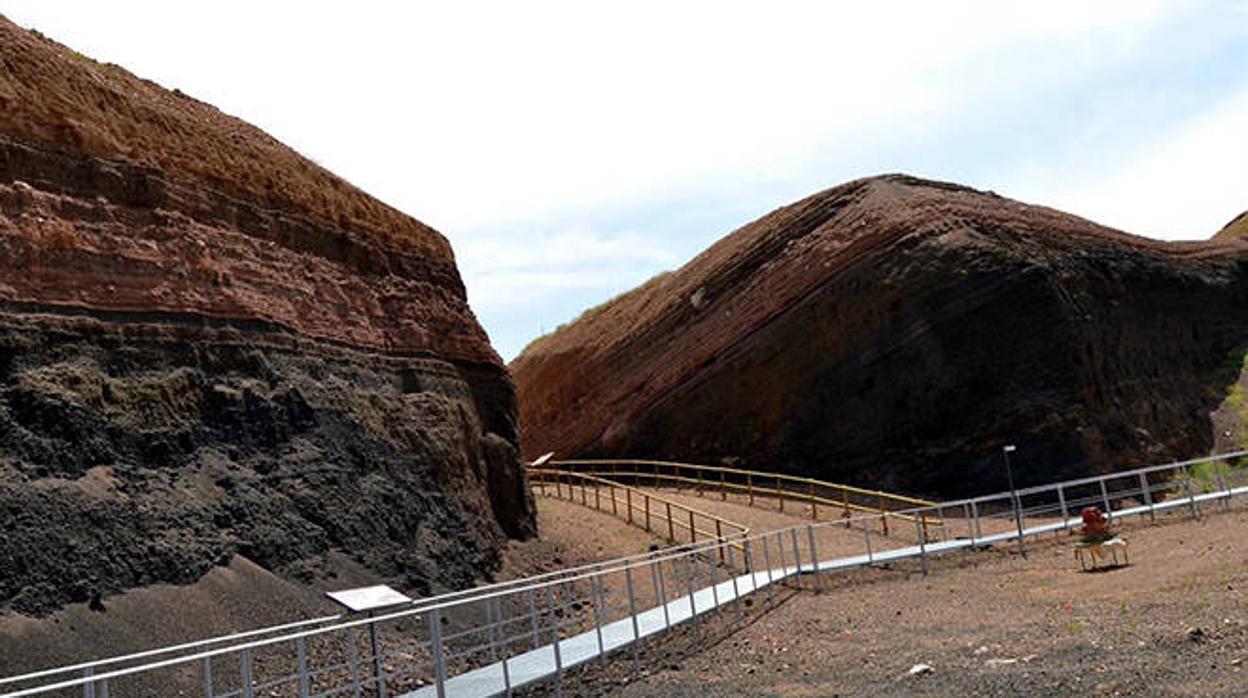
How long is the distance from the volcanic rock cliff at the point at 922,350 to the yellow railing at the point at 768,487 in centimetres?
87

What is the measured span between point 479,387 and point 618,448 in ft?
53.9

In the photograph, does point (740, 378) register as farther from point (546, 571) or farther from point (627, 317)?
point (546, 571)

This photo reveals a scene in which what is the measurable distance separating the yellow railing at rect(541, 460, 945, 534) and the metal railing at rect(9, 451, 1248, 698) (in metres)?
2.02

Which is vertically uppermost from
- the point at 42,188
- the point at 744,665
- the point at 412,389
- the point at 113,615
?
the point at 42,188

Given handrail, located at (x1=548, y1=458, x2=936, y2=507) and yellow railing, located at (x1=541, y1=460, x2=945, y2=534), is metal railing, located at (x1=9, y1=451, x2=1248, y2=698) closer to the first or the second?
yellow railing, located at (x1=541, y1=460, x2=945, y2=534)

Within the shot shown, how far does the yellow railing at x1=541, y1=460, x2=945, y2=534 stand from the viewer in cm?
2996

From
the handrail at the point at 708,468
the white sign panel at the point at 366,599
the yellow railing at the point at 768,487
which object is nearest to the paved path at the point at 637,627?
the white sign panel at the point at 366,599

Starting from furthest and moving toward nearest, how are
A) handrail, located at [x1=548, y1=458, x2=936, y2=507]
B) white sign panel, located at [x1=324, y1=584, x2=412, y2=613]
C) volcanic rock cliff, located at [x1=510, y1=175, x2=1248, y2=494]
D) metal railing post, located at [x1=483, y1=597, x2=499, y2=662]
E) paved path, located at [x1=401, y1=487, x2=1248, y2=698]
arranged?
volcanic rock cliff, located at [x1=510, y1=175, x2=1248, y2=494] → handrail, located at [x1=548, y1=458, x2=936, y2=507] → metal railing post, located at [x1=483, y1=597, x2=499, y2=662] → paved path, located at [x1=401, y1=487, x2=1248, y2=698] → white sign panel, located at [x1=324, y1=584, x2=412, y2=613]

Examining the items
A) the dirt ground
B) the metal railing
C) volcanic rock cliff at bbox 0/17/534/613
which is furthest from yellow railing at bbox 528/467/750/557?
volcanic rock cliff at bbox 0/17/534/613

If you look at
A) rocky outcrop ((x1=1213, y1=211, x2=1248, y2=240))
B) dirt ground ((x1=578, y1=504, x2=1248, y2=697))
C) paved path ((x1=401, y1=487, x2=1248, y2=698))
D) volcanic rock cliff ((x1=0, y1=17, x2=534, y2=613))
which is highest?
rocky outcrop ((x1=1213, y1=211, x2=1248, y2=240))

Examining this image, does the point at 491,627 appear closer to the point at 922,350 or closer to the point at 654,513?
the point at 654,513

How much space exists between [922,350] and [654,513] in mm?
11988

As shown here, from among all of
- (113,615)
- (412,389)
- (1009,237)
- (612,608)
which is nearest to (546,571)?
(612,608)

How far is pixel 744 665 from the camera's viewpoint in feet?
44.7
